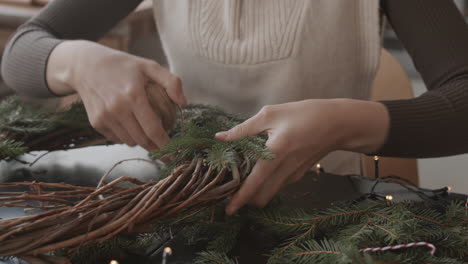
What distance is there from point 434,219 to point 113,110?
1.56 feet

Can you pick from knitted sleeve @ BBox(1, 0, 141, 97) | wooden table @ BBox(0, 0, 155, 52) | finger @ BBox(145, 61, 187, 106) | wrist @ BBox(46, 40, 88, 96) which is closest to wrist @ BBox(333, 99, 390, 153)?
finger @ BBox(145, 61, 187, 106)

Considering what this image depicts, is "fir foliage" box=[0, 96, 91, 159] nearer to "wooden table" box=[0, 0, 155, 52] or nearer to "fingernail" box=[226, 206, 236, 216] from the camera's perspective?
"fingernail" box=[226, 206, 236, 216]

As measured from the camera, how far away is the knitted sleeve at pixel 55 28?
977 mm

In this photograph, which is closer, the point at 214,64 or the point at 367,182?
the point at 367,182

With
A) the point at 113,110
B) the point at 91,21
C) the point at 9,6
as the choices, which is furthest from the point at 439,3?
the point at 9,6

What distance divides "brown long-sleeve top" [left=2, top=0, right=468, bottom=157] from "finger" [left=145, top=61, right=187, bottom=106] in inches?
10.7

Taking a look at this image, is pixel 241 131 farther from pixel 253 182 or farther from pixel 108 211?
pixel 108 211

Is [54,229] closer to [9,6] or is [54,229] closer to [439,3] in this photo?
[439,3]

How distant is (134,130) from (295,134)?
0.28m

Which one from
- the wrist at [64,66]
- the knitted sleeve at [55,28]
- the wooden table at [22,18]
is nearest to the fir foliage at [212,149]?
the wrist at [64,66]

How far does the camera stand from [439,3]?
0.86 metres

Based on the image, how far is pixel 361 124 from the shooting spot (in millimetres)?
682

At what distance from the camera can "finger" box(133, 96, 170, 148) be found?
743 mm

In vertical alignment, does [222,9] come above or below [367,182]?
above
